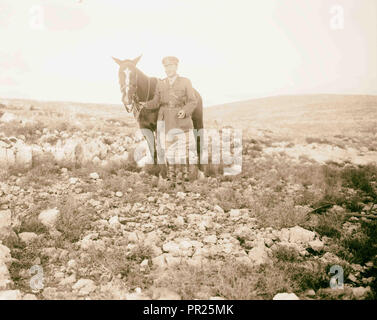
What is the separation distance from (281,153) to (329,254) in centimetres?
630

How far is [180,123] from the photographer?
642 centimetres

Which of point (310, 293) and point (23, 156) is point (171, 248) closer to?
point (310, 293)

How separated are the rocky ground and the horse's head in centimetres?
173

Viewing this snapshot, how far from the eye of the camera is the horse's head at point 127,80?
5.34 metres

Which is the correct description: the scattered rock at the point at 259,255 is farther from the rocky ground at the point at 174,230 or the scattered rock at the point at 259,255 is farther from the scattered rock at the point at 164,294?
the scattered rock at the point at 164,294

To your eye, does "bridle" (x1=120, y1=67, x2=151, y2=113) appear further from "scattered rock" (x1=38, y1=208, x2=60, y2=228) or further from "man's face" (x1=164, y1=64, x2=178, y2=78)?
"scattered rock" (x1=38, y1=208, x2=60, y2=228)

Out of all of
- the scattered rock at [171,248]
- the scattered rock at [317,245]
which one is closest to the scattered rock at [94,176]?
the scattered rock at [171,248]

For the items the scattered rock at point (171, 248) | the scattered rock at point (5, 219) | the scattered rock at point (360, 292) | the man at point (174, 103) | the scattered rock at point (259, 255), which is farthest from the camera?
the man at point (174, 103)

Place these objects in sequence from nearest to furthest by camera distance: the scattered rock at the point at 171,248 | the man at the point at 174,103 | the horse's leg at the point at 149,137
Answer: the scattered rock at the point at 171,248, the man at the point at 174,103, the horse's leg at the point at 149,137

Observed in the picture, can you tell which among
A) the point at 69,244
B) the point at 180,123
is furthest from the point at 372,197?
the point at 69,244

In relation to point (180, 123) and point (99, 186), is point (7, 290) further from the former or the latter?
point (180, 123)

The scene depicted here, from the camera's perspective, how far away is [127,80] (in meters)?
5.34

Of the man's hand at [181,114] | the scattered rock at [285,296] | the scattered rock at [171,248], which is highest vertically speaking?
the man's hand at [181,114]

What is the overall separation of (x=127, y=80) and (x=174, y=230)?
9.73 feet
